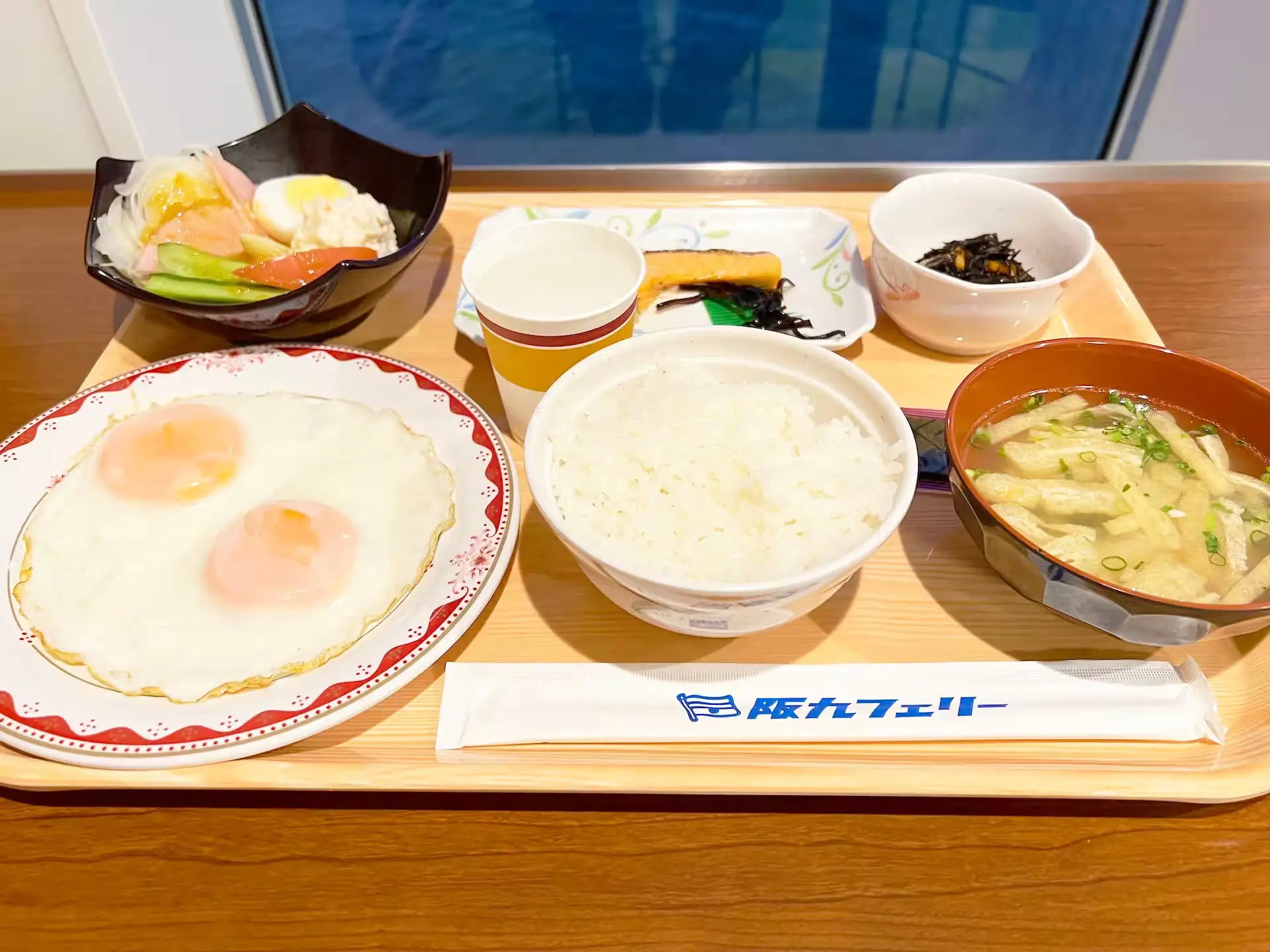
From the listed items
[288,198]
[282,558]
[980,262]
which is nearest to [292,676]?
[282,558]

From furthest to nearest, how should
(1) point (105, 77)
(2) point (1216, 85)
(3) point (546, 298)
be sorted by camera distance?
1. (2) point (1216, 85)
2. (1) point (105, 77)
3. (3) point (546, 298)

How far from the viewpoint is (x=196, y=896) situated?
1.03 meters

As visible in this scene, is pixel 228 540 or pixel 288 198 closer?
pixel 228 540

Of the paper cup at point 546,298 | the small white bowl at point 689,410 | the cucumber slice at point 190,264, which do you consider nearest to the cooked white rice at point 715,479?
the small white bowl at point 689,410

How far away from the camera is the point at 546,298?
1.52 m

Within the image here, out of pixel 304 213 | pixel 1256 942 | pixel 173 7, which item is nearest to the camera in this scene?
pixel 1256 942

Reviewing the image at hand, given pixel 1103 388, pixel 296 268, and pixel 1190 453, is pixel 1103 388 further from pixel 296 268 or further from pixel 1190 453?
pixel 296 268

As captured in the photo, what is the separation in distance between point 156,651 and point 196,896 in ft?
1.20

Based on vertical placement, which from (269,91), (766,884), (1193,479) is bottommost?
(269,91)

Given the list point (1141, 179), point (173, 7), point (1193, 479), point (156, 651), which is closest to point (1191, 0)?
point (1141, 179)

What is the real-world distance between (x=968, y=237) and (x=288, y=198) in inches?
64.9

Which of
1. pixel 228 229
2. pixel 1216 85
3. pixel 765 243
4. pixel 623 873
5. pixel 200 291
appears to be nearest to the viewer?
pixel 623 873

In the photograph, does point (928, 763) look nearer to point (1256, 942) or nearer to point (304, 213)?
point (1256, 942)

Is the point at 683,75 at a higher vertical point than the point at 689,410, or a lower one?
lower
